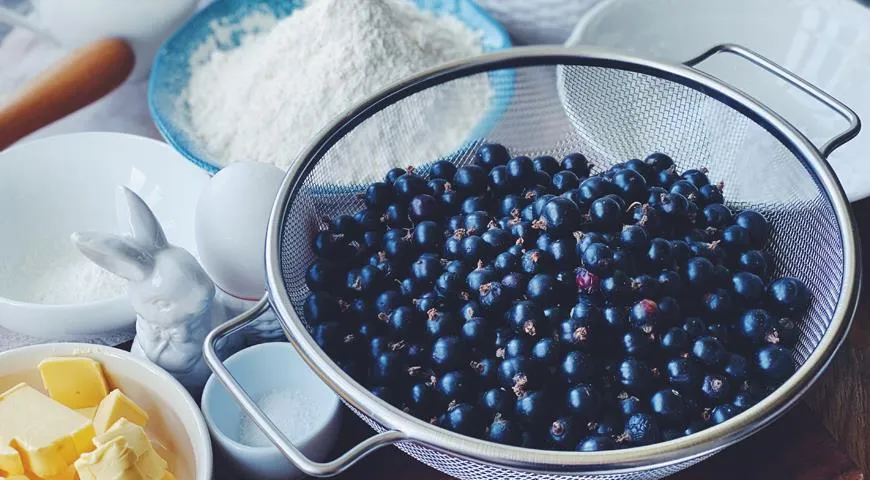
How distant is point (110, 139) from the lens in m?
0.71

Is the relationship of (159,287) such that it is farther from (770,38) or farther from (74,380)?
(770,38)

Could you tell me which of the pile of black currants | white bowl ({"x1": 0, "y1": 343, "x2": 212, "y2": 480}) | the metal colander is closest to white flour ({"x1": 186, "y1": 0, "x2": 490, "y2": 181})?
the metal colander

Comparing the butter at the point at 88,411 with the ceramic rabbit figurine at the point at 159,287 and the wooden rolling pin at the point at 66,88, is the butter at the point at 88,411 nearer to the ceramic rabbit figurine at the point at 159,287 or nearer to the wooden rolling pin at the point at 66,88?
the ceramic rabbit figurine at the point at 159,287

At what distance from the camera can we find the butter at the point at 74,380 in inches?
20.1

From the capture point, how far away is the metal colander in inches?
16.3

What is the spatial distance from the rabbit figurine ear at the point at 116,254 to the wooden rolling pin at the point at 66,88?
30 cm

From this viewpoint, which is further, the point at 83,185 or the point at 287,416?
the point at 83,185

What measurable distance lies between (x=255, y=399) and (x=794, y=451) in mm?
353

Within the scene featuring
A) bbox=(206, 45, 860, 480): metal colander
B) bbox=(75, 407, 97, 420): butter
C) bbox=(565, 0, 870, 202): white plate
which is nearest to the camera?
bbox=(206, 45, 860, 480): metal colander

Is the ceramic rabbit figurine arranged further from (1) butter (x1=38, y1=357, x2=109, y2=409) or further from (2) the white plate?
(2) the white plate

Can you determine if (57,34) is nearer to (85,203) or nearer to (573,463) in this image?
(85,203)

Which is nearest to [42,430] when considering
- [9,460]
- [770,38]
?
[9,460]

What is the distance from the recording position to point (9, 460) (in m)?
0.46

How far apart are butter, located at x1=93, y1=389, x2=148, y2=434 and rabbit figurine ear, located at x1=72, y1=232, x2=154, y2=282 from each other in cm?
7
